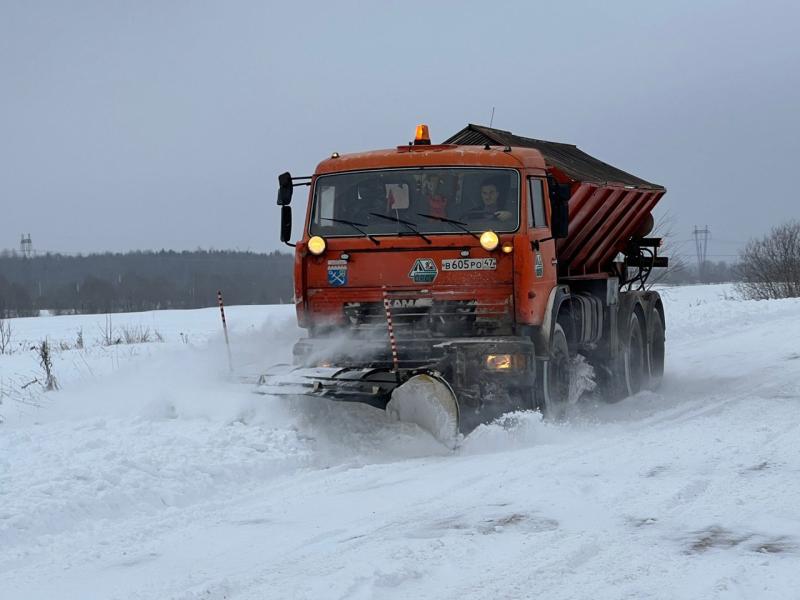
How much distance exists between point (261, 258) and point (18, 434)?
7275cm

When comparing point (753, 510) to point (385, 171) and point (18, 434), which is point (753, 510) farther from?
point (18, 434)

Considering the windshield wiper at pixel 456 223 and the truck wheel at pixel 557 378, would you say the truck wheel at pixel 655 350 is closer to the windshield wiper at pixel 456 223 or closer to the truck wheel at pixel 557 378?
the truck wheel at pixel 557 378

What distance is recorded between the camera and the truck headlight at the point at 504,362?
25.9 feet

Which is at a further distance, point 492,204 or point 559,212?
point 559,212

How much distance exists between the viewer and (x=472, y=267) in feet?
27.6

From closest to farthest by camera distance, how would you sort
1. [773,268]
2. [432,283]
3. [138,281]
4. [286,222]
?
1. [432,283]
2. [286,222]
3. [773,268]
4. [138,281]

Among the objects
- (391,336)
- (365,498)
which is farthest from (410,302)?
(365,498)

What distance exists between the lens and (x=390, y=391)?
300 inches

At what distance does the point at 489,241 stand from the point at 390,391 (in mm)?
1653

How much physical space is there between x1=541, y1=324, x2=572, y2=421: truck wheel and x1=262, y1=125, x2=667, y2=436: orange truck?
0.02 meters

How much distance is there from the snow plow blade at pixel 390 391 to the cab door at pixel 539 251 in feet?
4.72

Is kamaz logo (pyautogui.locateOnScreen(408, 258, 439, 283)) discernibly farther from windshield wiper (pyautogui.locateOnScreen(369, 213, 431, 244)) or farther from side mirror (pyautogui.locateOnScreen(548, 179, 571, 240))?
side mirror (pyautogui.locateOnScreen(548, 179, 571, 240))

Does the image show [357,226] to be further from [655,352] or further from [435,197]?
[655,352]

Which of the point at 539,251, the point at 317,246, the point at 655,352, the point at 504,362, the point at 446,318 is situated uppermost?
the point at 317,246
